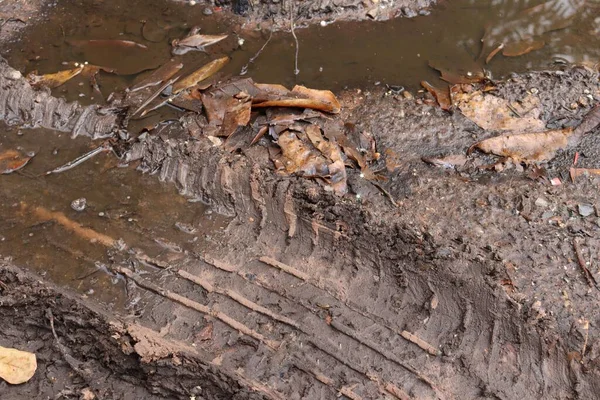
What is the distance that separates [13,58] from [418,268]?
4620 millimetres

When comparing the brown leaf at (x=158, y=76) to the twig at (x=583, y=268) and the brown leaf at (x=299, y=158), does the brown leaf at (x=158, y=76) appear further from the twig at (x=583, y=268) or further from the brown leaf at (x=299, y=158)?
the twig at (x=583, y=268)

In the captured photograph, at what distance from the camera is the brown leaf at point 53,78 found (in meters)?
5.15

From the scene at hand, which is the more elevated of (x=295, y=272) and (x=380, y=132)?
(x=380, y=132)

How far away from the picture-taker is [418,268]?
12.3 ft

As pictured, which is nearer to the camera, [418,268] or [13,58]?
[418,268]

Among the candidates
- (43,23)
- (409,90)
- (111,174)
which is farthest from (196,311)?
(43,23)

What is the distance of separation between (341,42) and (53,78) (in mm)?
2937

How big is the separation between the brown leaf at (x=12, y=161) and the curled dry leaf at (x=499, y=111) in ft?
12.7

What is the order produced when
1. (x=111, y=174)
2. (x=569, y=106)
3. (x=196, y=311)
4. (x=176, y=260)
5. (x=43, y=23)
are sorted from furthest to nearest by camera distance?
1. (x=43, y=23)
2. (x=569, y=106)
3. (x=111, y=174)
4. (x=176, y=260)
5. (x=196, y=311)

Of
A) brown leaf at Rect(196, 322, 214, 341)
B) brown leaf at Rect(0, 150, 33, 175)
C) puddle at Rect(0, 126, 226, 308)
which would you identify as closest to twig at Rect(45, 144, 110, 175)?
puddle at Rect(0, 126, 226, 308)

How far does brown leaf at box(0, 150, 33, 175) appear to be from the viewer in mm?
4461

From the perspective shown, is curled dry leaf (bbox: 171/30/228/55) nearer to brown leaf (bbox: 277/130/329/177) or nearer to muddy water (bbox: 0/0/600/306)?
muddy water (bbox: 0/0/600/306)

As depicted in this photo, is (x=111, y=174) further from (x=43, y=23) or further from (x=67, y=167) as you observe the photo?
(x=43, y=23)

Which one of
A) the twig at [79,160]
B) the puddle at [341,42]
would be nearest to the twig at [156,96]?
the puddle at [341,42]
